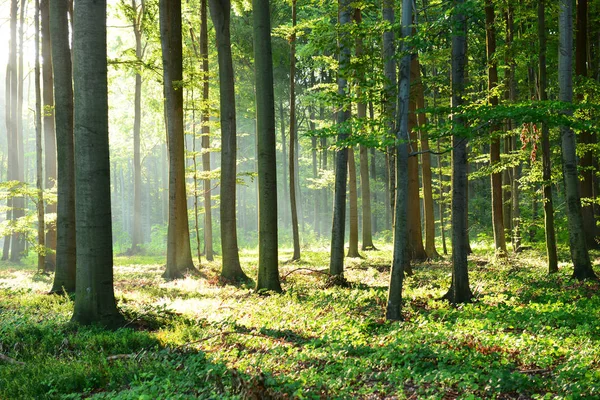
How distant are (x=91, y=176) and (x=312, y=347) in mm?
4482

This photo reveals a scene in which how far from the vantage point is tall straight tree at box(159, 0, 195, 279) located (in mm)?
14227

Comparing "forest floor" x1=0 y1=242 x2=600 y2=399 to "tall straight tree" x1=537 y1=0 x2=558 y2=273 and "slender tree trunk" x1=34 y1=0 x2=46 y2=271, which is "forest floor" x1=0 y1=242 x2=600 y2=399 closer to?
"tall straight tree" x1=537 y1=0 x2=558 y2=273

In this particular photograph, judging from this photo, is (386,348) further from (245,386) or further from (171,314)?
(171,314)

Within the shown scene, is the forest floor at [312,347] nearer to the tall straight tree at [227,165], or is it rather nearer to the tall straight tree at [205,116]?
the tall straight tree at [227,165]

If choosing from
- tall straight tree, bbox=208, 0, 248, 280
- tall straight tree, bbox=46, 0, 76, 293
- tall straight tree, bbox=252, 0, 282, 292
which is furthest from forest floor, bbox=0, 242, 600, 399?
tall straight tree, bbox=208, 0, 248, 280

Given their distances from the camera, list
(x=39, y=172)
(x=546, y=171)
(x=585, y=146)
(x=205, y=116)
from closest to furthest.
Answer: (x=546, y=171), (x=585, y=146), (x=39, y=172), (x=205, y=116)

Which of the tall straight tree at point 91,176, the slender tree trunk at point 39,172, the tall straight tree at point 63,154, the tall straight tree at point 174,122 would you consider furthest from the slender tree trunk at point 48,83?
the tall straight tree at point 91,176

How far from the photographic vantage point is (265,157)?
11172 mm

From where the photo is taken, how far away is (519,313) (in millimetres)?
8414

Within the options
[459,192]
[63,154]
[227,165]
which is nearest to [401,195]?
[459,192]

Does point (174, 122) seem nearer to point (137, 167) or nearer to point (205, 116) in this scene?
point (205, 116)

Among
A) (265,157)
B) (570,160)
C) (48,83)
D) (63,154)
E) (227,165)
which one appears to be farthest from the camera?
(48,83)

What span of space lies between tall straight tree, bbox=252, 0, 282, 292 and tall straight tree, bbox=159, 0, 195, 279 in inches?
153

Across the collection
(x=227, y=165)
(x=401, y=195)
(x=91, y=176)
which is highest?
(x=227, y=165)
